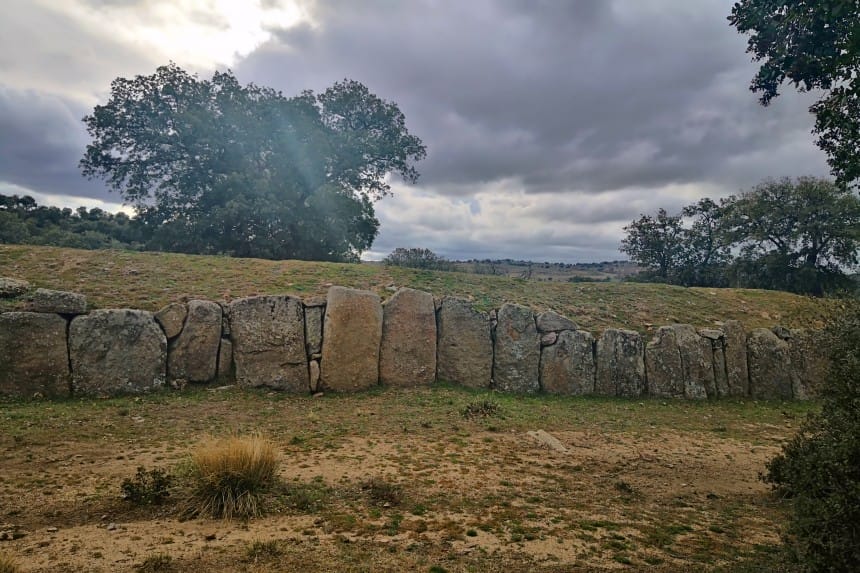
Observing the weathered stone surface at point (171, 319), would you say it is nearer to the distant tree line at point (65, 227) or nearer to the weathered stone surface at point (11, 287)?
the weathered stone surface at point (11, 287)

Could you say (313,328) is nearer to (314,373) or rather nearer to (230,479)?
(314,373)

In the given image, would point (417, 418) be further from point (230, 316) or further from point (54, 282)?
→ point (54, 282)

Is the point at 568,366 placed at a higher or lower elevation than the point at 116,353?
lower

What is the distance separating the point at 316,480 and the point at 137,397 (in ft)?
22.8

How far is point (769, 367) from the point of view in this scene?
15.9 m

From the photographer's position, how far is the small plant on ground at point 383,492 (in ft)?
21.5

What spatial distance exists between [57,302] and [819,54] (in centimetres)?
1618

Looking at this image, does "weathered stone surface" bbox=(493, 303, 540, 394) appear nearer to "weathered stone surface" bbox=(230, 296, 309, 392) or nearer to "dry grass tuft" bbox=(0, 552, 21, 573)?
"weathered stone surface" bbox=(230, 296, 309, 392)

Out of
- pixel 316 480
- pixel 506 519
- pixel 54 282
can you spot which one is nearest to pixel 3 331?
pixel 54 282

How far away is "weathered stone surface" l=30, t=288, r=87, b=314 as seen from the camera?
1162cm

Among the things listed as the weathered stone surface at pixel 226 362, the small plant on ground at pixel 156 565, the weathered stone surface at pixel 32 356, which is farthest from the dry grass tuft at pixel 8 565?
the weathered stone surface at pixel 226 362

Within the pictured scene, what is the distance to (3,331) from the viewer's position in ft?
36.2

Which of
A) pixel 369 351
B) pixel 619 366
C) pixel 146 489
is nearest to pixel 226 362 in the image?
pixel 369 351

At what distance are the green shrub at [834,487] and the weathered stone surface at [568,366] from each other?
10.0 meters
